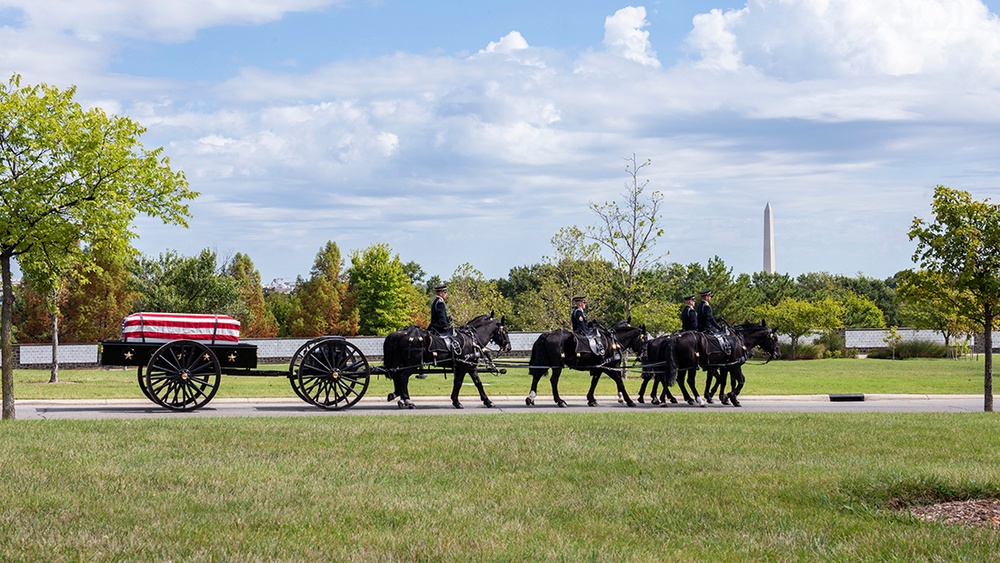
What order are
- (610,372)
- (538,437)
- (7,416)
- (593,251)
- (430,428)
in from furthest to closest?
1. (593,251)
2. (610,372)
3. (7,416)
4. (430,428)
5. (538,437)

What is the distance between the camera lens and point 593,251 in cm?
4575

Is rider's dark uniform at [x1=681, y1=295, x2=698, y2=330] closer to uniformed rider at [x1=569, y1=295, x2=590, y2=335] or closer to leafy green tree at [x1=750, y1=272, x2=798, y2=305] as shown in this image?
uniformed rider at [x1=569, y1=295, x2=590, y2=335]

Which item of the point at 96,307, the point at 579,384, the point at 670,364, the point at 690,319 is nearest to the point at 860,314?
the point at 579,384

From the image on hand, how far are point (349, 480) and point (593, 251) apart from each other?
120 ft

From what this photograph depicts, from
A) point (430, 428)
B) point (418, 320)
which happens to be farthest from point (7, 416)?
point (418, 320)

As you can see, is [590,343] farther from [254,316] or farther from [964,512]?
[254,316]

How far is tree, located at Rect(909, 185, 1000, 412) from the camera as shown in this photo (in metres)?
21.7

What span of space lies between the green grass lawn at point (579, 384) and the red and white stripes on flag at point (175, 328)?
5.31m

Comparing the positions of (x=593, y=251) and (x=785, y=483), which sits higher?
(x=593, y=251)

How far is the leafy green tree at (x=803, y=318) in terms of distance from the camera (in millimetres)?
57375

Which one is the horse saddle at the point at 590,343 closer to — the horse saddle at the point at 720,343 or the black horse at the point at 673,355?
the black horse at the point at 673,355

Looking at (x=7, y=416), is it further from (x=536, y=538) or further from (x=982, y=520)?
(x=982, y=520)

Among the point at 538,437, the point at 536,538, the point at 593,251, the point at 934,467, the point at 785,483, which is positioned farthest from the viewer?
the point at 593,251

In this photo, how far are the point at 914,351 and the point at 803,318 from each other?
20.3ft
